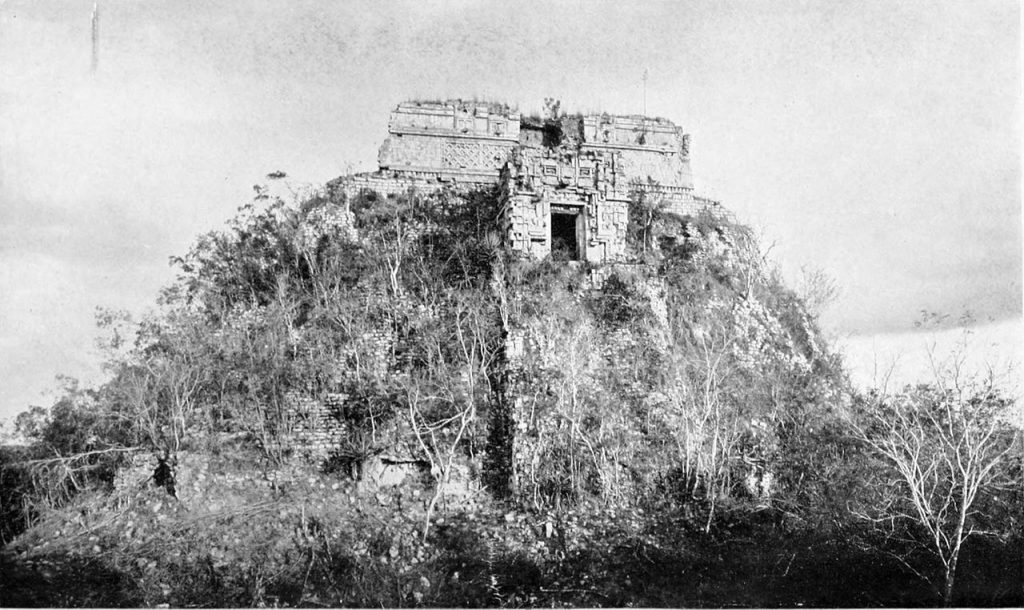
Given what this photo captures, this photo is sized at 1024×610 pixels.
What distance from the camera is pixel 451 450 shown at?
46.9ft

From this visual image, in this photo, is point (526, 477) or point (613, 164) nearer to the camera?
point (526, 477)

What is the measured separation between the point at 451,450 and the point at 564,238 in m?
9.81

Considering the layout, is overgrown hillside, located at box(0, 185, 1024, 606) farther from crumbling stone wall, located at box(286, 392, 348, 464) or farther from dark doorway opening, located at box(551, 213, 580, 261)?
dark doorway opening, located at box(551, 213, 580, 261)

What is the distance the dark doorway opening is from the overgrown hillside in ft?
2.14

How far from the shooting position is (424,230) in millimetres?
22500

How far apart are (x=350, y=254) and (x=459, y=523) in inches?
388

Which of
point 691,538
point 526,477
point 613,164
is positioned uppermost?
point 613,164

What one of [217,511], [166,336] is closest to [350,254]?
[166,336]

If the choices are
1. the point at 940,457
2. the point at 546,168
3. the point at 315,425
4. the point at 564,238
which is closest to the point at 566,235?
the point at 564,238

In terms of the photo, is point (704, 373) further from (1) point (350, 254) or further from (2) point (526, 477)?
(1) point (350, 254)

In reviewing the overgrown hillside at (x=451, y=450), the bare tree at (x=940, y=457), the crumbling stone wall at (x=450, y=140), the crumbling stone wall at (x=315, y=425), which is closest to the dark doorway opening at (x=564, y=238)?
the overgrown hillside at (x=451, y=450)

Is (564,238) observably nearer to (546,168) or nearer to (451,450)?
(546,168)

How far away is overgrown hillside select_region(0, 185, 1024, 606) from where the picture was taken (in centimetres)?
1203

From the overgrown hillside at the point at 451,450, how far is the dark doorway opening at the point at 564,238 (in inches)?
25.7
